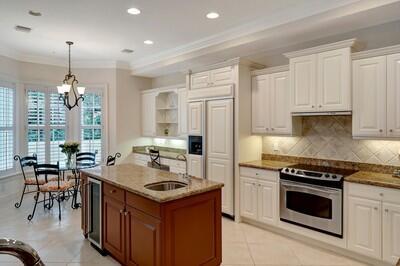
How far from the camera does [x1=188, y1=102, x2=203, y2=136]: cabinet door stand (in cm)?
469

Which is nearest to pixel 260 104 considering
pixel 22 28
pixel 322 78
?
pixel 322 78

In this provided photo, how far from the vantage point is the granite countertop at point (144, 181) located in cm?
234

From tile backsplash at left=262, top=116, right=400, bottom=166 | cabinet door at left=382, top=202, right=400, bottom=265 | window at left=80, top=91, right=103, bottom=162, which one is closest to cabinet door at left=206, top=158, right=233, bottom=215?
tile backsplash at left=262, top=116, right=400, bottom=166

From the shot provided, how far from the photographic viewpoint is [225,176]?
4.35 metres

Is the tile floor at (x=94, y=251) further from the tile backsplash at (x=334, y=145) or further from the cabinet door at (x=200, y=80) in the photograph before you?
the cabinet door at (x=200, y=80)

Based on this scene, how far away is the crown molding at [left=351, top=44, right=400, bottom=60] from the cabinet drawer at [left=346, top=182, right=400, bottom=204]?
58.0 inches

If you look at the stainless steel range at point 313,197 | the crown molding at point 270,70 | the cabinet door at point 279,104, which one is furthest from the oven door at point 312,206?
the crown molding at point 270,70

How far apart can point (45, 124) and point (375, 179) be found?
6.18m

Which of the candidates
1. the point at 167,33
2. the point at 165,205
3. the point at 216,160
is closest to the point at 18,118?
the point at 167,33

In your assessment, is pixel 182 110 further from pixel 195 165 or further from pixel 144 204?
pixel 144 204

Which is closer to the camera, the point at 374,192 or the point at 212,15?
the point at 374,192

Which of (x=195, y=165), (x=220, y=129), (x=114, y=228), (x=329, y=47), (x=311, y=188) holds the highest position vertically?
(x=329, y=47)

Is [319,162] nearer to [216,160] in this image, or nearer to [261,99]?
[261,99]

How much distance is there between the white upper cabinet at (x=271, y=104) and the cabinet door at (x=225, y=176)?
0.73 metres
